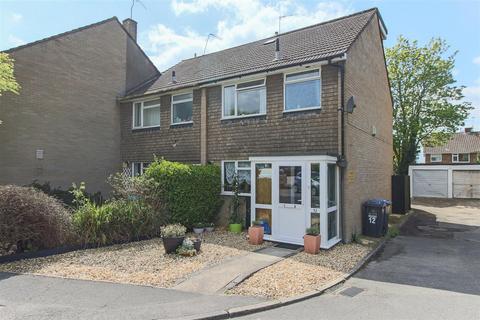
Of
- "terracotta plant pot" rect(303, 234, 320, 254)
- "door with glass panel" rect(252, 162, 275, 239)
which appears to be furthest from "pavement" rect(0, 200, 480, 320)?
"door with glass panel" rect(252, 162, 275, 239)

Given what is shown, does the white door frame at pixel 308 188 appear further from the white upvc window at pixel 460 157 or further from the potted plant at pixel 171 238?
the white upvc window at pixel 460 157

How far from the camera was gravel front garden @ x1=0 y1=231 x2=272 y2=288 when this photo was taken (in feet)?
20.1

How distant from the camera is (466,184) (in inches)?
968

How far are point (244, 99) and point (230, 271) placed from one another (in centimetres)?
643

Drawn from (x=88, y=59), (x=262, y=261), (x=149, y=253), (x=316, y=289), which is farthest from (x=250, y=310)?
(x=88, y=59)

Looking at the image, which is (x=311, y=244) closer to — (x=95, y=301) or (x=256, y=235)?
(x=256, y=235)

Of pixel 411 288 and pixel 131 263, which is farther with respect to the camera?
pixel 131 263

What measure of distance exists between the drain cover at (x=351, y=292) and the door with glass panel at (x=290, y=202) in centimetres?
294

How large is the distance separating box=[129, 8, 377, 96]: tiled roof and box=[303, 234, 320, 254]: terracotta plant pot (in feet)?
16.2

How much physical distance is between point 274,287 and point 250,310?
1.01 meters

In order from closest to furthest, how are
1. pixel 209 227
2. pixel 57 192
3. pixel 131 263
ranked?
pixel 131 263 → pixel 209 227 → pixel 57 192

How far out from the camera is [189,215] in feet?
33.2

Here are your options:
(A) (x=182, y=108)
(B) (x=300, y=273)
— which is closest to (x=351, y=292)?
(B) (x=300, y=273)

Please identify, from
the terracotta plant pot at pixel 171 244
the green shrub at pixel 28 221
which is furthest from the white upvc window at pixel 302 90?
the green shrub at pixel 28 221
